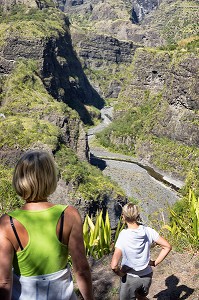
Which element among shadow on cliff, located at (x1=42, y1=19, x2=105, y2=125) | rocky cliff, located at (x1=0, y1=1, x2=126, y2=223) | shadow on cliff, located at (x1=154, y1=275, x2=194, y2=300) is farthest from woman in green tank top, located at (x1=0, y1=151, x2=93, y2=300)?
shadow on cliff, located at (x1=42, y1=19, x2=105, y2=125)

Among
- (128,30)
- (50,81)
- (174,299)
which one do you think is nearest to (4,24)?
(50,81)

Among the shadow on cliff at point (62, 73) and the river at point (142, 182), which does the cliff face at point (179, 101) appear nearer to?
the river at point (142, 182)

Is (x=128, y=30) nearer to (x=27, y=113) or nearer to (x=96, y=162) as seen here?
(x=96, y=162)

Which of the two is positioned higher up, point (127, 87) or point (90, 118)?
point (127, 87)

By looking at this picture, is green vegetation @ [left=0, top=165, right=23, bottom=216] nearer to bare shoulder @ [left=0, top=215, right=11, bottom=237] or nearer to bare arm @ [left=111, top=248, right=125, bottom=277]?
bare arm @ [left=111, top=248, right=125, bottom=277]

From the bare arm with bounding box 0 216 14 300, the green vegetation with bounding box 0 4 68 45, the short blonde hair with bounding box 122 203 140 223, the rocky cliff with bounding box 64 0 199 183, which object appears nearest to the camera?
the bare arm with bounding box 0 216 14 300

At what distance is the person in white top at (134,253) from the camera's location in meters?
4.93

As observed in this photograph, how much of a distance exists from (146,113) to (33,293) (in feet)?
274

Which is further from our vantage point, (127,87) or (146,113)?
(127,87)

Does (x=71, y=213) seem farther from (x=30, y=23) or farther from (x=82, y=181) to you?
(x=30, y=23)

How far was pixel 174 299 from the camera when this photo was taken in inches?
245

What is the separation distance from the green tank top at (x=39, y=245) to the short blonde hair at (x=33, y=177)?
0.16 metres

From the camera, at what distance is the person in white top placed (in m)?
4.93

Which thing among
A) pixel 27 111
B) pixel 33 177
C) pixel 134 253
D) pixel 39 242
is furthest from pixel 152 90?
pixel 39 242
